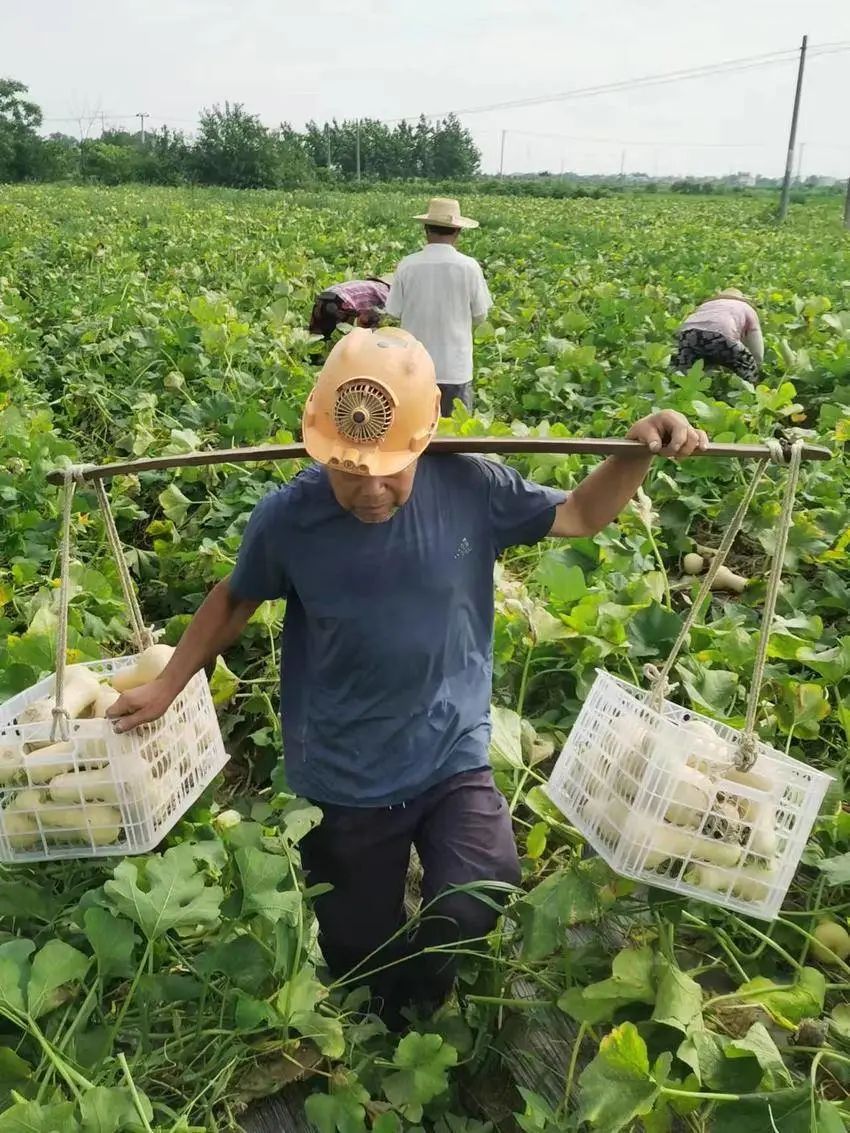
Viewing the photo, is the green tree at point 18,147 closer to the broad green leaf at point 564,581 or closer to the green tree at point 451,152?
the green tree at point 451,152

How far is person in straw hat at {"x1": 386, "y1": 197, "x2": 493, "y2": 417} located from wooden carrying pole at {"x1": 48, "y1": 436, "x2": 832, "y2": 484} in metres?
3.63

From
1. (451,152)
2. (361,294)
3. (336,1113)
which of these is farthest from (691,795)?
(451,152)

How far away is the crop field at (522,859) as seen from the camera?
5.91 ft

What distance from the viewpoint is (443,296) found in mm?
5512

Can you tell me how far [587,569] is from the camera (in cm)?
346

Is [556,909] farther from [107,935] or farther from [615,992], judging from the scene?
[107,935]

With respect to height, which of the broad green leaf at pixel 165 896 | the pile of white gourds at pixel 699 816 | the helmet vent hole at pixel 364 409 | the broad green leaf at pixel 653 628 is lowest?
the broad green leaf at pixel 165 896

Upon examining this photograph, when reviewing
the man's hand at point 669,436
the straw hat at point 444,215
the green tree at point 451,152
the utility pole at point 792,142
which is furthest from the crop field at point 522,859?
the green tree at point 451,152

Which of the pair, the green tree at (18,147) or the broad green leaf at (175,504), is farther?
the green tree at (18,147)

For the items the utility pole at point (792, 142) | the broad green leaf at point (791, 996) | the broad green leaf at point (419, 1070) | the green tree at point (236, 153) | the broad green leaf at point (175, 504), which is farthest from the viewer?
the green tree at point (236, 153)

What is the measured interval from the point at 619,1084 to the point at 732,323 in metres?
4.87

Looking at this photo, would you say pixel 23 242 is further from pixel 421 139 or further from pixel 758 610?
pixel 421 139

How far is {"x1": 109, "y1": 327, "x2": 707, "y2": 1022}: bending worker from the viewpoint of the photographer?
198 cm

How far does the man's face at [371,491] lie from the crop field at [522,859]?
59cm
